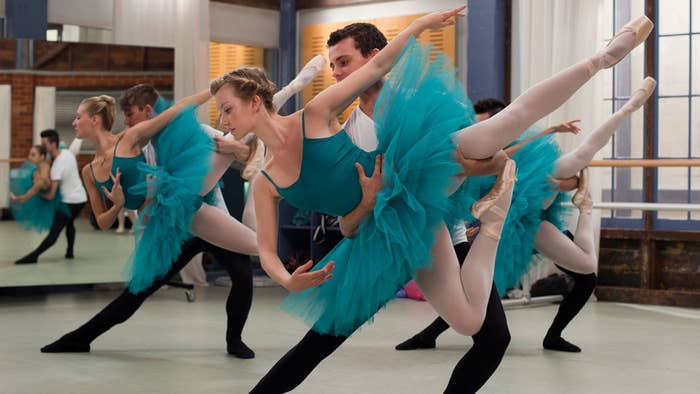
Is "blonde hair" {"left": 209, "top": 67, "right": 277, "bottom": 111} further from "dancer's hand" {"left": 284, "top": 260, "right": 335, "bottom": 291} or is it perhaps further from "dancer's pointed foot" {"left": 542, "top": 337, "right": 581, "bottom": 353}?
"dancer's pointed foot" {"left": 542, "top": 337, "right": 581, "bottom": 353}

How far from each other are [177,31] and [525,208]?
13.9 ft

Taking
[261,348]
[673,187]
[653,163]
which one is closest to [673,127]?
[673,187]

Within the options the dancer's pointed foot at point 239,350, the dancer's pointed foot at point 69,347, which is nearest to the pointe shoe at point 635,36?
the dancer's pointed foot at point 239,350

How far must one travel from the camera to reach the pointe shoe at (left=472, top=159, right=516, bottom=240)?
2.93 meters

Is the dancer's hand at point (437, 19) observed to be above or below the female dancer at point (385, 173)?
above

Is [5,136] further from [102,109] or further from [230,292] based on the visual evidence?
[230,292]

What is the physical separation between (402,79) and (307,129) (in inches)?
12.2

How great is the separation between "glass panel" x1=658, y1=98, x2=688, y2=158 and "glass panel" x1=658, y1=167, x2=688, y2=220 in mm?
117

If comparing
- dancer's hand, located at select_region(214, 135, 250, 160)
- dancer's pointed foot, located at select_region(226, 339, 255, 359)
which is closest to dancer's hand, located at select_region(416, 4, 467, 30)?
dancer's hand, located at select_region(214, 135, 250, 160)

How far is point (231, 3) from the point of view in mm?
8398

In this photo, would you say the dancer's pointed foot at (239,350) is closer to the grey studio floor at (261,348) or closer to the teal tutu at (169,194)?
the grey studio floor at (261,348)

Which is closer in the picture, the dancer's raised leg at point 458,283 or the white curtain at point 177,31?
the dancer's raised leg at point 458,283

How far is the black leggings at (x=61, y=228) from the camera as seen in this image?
6887 mm

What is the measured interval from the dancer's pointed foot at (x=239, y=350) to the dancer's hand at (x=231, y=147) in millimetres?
882
